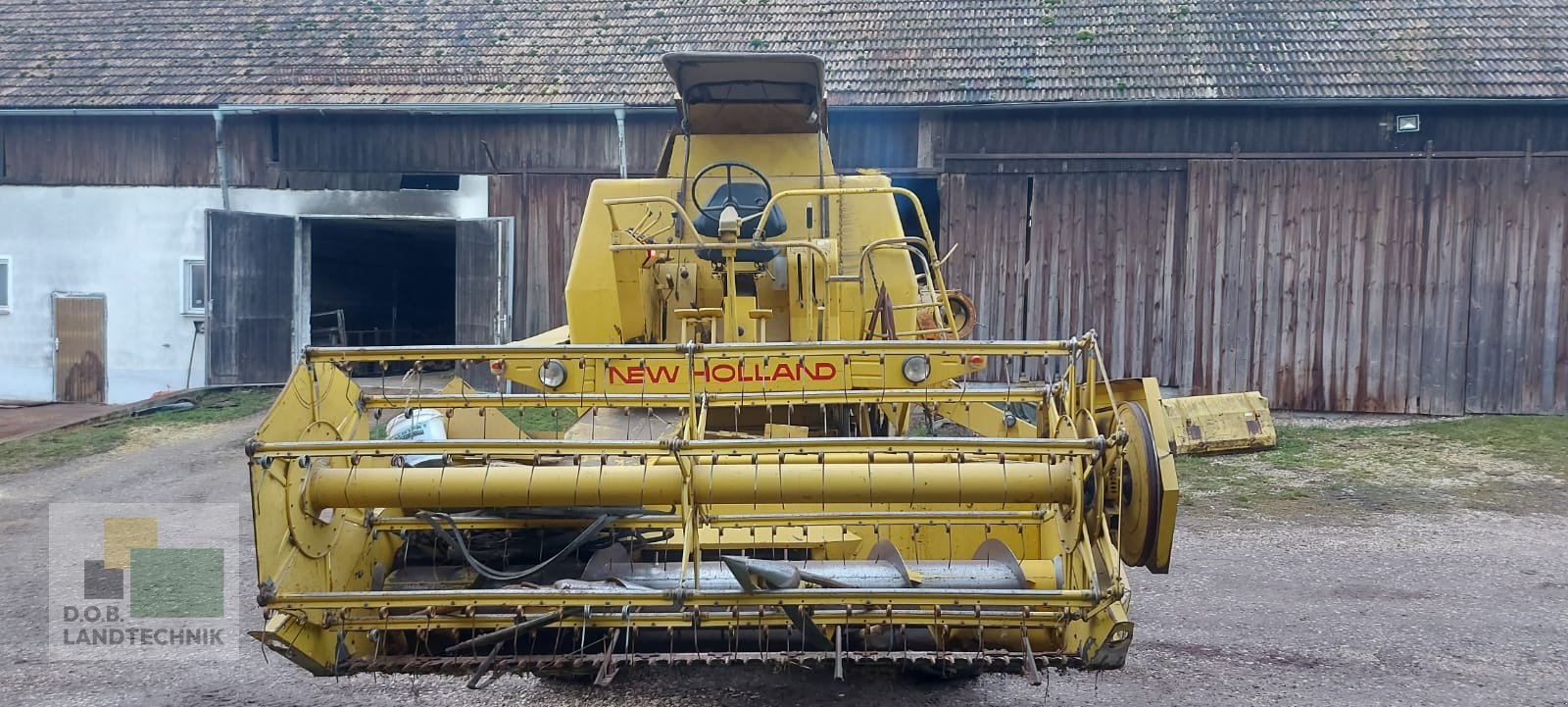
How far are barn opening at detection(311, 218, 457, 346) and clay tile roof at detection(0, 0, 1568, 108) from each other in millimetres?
2309

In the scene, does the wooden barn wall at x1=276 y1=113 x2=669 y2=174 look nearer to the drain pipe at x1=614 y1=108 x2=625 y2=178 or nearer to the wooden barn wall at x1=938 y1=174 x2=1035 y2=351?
the drain pipe at x1=614 y1=108 x2=625 y2=178

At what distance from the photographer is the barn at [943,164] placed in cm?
1148

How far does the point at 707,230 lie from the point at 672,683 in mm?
2660

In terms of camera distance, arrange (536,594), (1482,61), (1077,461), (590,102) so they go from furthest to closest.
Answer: (590,102) → (1482,61) → (1077,461) → (536,594)

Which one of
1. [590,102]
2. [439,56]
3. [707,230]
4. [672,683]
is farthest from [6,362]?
[672,683]

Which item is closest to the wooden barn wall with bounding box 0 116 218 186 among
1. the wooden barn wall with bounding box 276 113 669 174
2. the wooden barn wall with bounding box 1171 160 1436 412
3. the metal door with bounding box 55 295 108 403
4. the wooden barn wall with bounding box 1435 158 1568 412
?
the wooden barn wall with bounding box 276 113 669 174

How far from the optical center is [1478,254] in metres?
11.4

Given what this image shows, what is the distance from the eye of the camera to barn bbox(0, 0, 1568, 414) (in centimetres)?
1148

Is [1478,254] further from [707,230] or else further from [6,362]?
→ [6,362]

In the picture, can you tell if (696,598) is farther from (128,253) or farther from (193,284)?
(128,253)

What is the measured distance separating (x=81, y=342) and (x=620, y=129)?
8.42m

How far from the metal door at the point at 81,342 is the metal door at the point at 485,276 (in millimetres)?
5263

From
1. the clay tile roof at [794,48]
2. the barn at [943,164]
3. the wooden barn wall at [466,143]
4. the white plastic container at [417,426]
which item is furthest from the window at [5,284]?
the white plastic container at [417,426]

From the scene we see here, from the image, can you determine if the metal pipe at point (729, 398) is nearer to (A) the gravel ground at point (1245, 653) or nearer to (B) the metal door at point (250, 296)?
(A) the gravel ground at point (1245, 653)
